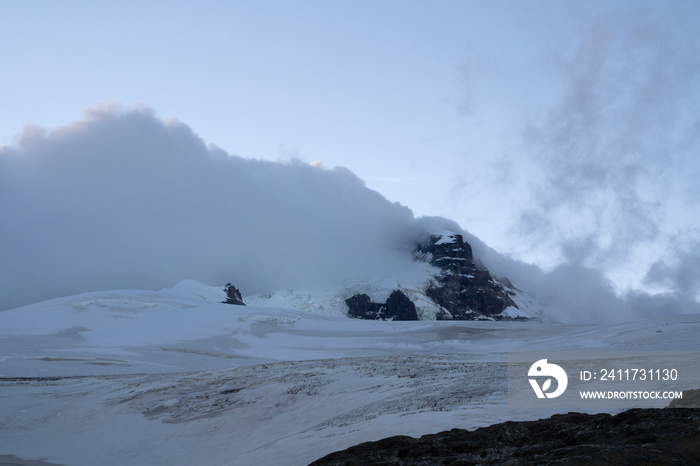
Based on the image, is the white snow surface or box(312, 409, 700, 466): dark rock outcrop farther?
the white snow surface

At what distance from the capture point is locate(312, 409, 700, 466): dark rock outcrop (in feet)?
21.7

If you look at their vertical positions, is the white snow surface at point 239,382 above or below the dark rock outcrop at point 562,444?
below

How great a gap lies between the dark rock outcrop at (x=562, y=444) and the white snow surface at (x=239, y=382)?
1912 mm

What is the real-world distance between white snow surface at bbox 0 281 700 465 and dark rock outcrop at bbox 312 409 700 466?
191 cm

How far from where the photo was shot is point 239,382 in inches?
976

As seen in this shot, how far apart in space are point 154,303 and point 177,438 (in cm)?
4587

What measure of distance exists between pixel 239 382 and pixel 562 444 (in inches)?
742

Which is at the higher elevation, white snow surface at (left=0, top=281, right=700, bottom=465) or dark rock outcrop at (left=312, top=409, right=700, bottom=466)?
dark rock outcrop at (left=312, top=409, right=700, bottom=466)

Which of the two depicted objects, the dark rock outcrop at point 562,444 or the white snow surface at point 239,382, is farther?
the white snow surface at point 239,382

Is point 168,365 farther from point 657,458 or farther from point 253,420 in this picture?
point 657,458

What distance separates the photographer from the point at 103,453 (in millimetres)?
18891

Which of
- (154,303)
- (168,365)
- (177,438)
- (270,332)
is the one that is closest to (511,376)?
(177,438)

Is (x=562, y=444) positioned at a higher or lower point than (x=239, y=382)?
higher

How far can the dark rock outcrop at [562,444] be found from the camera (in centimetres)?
663
